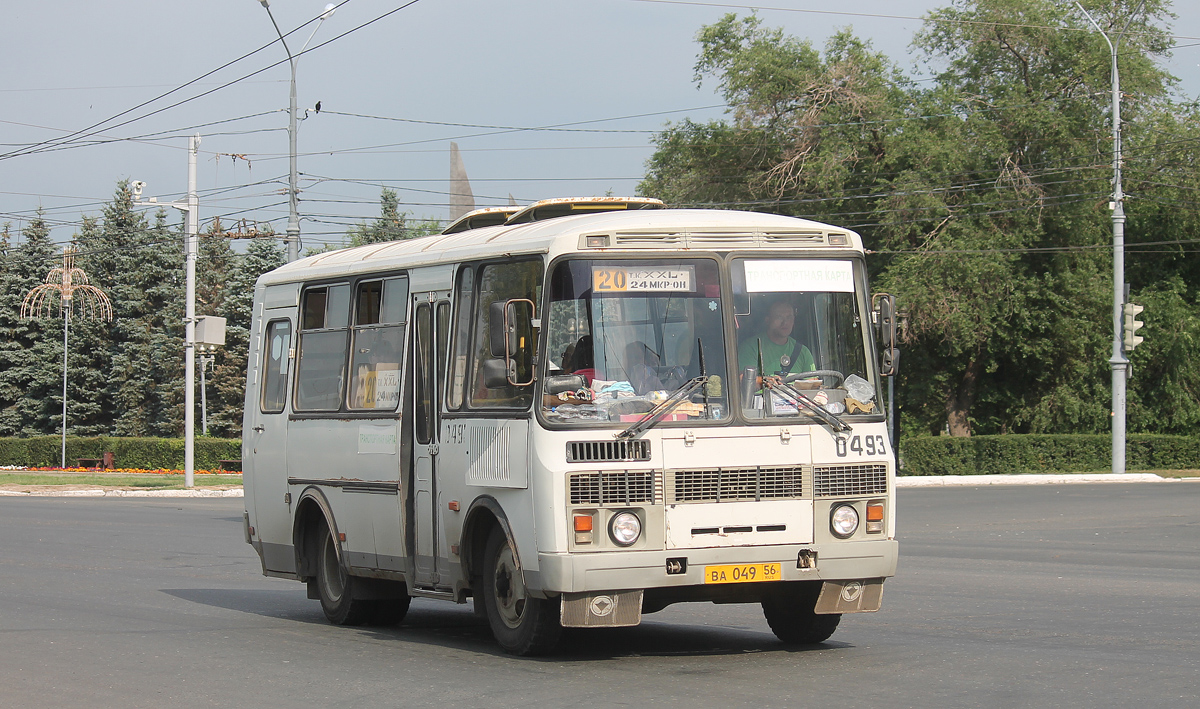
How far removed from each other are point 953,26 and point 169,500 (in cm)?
2652

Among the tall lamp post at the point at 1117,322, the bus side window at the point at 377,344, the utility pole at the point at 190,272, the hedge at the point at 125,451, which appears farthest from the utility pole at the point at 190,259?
the bus side window at the point at 377,344

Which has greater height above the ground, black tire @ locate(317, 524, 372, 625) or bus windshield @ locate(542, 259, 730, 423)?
bus windshield @ locate(542, 259, 730, 423)

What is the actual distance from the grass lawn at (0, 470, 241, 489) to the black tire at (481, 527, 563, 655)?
2952 cm

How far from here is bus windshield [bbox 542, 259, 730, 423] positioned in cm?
876

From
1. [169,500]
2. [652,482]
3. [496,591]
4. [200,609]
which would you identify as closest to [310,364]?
[200,609]

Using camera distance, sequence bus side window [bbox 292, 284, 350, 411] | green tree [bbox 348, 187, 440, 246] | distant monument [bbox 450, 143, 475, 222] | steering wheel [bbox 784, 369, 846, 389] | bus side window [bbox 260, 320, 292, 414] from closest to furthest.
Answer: steering wheel [bbox 784, 369, 846, 389], bus side window [bbox 292, 284, 350, 411], bus side window [bbox 260, 320, 292, 414], distant monument [bbox 450, 143, 475, 222], green tree [bbox 348, 187, 440, 246]

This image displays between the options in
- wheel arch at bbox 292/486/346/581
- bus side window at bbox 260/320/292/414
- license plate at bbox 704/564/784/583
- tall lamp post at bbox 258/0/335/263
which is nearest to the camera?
license plate at bbox 704/564/784/583

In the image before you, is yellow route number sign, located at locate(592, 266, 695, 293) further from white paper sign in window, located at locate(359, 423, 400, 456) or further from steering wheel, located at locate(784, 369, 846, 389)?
white paper sign in window, located at locate(359, 423, 400, 456)

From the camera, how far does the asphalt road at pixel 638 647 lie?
7.79 metres

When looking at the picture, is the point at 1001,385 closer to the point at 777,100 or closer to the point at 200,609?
the point at 777,100

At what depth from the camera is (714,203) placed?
4553cm

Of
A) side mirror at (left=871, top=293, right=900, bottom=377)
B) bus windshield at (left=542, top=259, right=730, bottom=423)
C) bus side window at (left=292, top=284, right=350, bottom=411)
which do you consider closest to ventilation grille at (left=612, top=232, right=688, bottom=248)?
bus windshield at (left=542, top=259, right=730, bottom=423)

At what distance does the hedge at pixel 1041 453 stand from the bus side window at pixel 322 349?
3048 cm

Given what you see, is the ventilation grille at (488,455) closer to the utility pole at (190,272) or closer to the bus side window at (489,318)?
the bus side window at (489,318)
